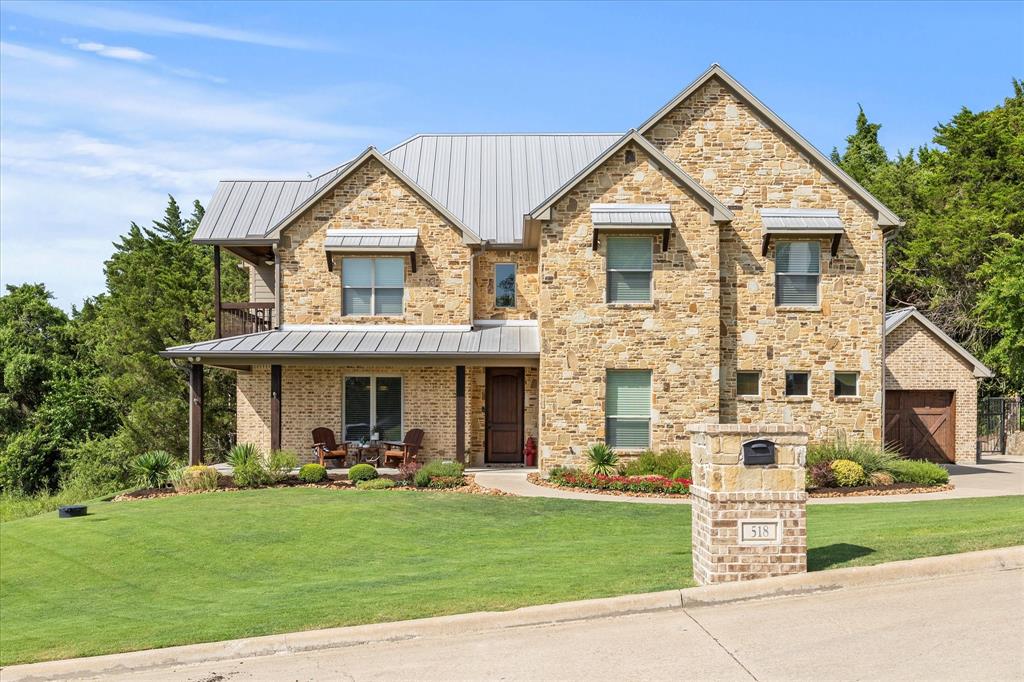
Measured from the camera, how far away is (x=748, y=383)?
928 inches

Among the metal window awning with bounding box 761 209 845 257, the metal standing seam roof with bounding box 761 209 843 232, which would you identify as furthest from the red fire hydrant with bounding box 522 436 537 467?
the metal standing seam roof with bounding box 761 209 843 232

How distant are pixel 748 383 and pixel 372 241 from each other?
10.5 meters

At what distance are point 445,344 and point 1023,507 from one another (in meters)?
13.3

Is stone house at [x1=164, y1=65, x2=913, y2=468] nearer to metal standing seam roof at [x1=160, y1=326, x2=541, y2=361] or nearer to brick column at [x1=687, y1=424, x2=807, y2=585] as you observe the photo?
metal standing seam roof at [x1=160, y1=326, x2=541, y2=361]

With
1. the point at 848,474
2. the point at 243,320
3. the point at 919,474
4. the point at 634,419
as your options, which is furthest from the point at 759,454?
the point at 243,320

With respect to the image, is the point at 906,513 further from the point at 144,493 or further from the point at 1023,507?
the point at 144,493

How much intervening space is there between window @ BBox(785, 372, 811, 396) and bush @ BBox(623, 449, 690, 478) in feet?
12.3

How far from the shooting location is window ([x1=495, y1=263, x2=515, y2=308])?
2594 centimetres

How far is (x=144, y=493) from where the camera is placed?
20938 mm

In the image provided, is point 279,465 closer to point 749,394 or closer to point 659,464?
point 659,464

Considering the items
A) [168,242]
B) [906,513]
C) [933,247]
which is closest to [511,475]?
[906,513]

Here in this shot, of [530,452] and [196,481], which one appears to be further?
[530,452]

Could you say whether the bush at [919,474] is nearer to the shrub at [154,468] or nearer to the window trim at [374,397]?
the window trim at [374,397]

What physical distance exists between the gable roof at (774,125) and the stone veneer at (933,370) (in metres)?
6.10
